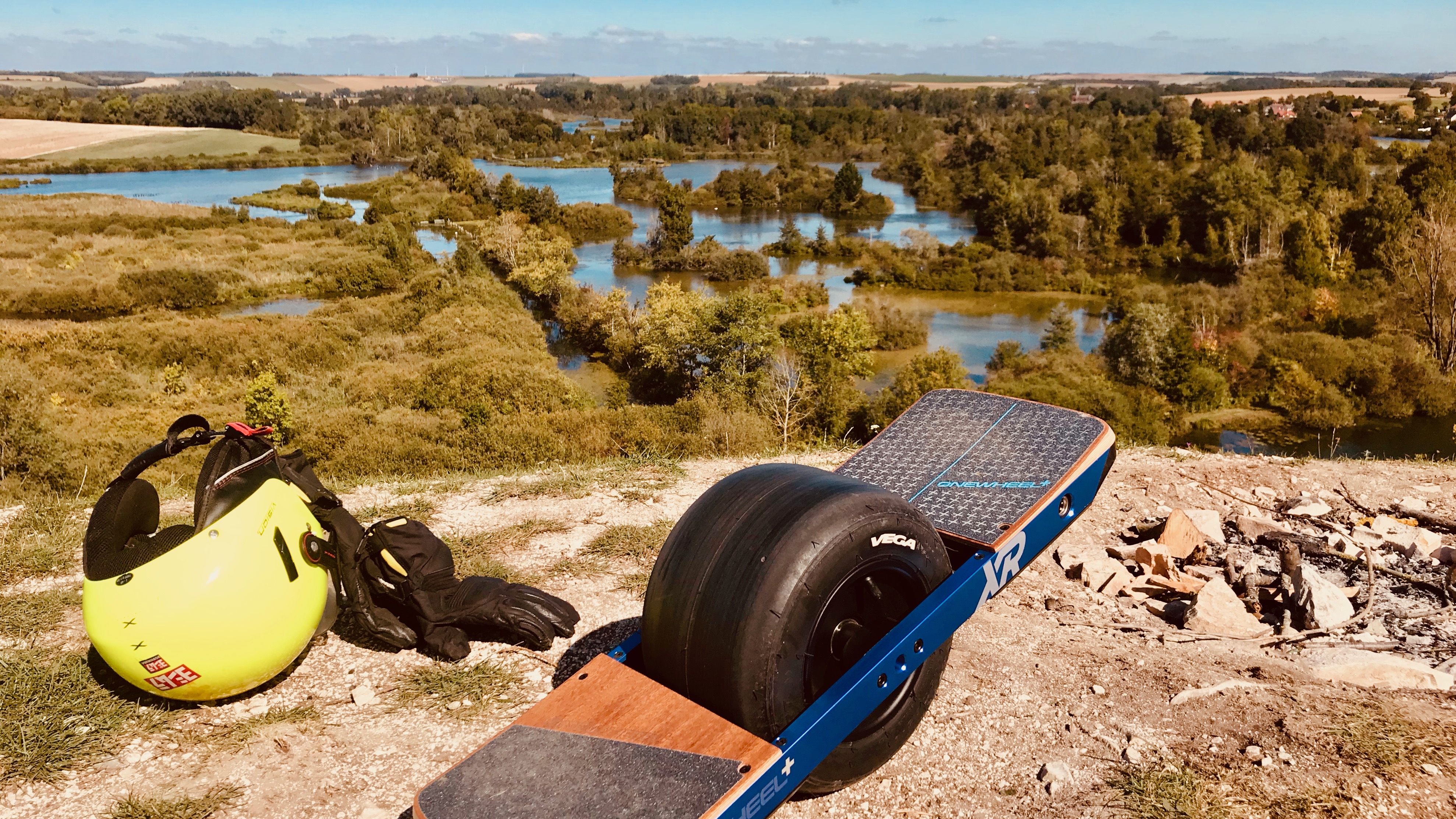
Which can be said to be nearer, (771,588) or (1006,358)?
(771,588)

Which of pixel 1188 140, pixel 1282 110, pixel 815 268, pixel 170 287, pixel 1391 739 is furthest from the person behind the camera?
pixel 1282 110

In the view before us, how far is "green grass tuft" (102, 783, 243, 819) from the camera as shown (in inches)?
137

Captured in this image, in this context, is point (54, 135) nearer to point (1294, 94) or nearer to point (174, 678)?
point (174, 678)

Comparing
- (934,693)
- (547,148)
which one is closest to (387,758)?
(934,693)

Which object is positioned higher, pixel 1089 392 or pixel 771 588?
pixel 771 588

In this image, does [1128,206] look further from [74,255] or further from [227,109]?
[227,109]

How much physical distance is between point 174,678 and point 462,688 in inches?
52.1

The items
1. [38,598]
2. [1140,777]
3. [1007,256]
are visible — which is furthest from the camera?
[1007,256]

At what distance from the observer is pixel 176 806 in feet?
11.6

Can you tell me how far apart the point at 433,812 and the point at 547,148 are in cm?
14144

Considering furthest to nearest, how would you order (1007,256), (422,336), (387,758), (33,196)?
(33,196) → (1007,256) → (422,336) → (387,758)

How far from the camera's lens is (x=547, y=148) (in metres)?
134

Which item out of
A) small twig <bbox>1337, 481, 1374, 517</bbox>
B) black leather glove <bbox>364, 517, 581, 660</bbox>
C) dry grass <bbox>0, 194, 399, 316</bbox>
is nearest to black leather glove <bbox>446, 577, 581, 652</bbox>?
black leather glove <bbox>364, 517, 581, 660</bbox>

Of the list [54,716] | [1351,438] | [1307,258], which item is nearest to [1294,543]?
[54,716]
